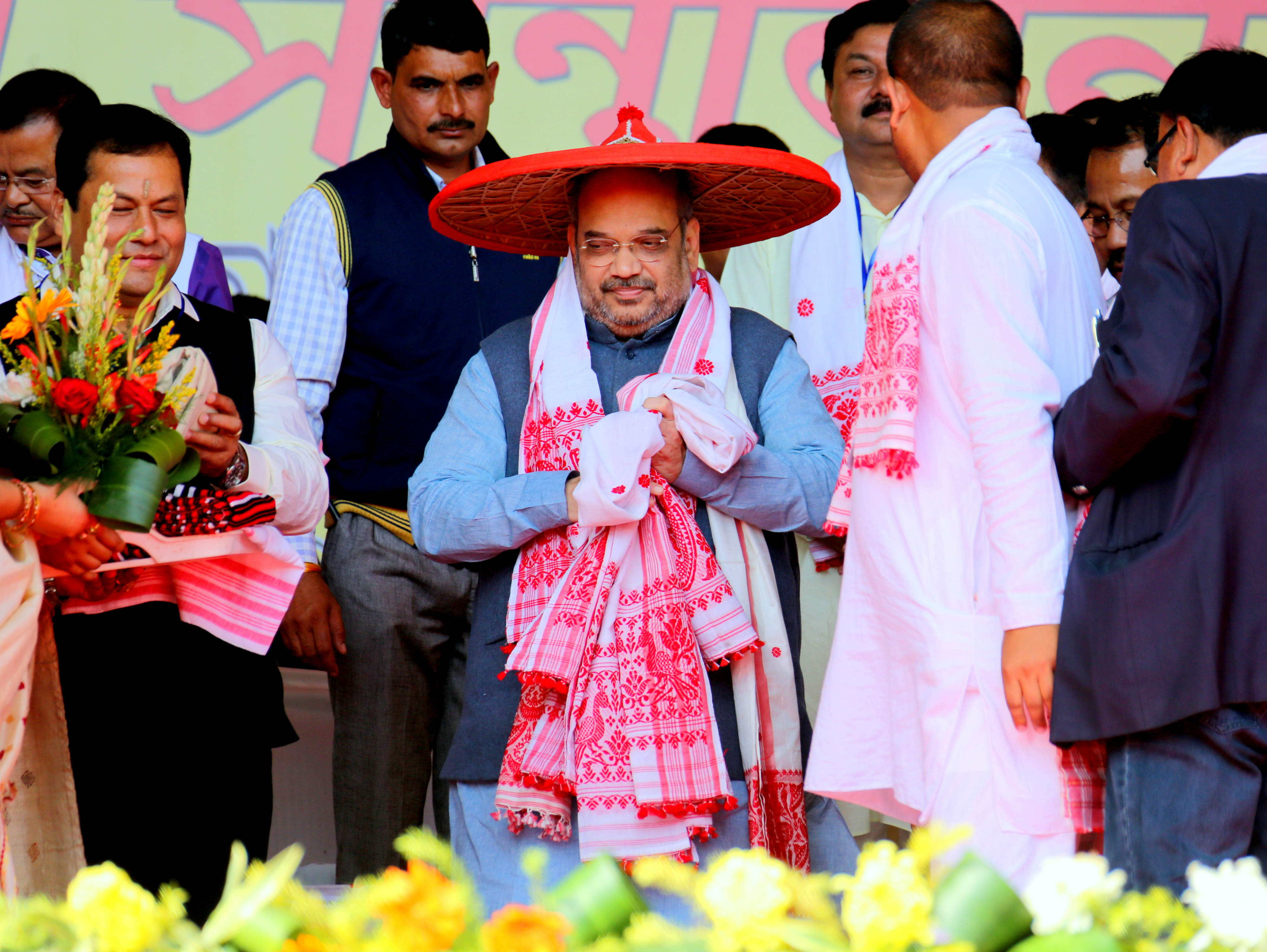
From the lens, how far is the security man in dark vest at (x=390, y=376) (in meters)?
3.20

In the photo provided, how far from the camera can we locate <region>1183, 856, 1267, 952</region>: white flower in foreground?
783mm

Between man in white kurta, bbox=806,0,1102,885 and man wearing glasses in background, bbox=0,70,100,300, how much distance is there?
2.07 meters

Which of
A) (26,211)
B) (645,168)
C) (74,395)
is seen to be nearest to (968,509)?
(645,168)

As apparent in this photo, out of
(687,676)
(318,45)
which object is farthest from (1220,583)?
(318,45)

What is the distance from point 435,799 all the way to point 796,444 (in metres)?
1.37

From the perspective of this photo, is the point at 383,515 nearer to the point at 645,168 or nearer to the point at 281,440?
the point at 281,440

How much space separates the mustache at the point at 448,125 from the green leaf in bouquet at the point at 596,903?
9.18 feet

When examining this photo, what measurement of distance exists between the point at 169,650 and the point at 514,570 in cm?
59

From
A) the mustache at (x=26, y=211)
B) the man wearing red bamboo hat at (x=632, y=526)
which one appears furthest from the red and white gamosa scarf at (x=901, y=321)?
the mustache at (x=26, y=211)

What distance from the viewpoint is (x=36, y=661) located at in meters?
2.21

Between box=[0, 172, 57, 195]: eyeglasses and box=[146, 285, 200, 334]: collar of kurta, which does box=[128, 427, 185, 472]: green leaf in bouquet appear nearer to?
box=[146, 285, 200, 334]: collar of kurta

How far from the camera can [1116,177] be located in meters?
3.26

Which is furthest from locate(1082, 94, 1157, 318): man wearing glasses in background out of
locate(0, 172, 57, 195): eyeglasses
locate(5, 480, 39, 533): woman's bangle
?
locate(0, 172, 57, 195): eyeglasses

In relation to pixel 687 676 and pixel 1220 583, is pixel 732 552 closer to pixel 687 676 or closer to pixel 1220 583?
pixel 687 676
